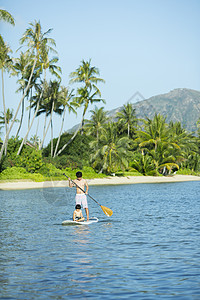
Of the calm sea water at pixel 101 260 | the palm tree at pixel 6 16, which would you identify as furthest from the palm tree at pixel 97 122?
the calm sea water at pixel 101 260

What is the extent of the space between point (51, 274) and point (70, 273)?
42 cm

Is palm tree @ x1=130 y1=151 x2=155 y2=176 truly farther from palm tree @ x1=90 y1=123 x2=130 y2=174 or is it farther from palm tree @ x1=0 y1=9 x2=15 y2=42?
palm tree @ x1=0 y1=9 x2=15 y2=42

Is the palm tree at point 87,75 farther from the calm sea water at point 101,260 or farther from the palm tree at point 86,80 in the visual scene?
the calm sea water at point 101,260

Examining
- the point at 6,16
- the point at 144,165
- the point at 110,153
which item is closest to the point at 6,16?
the point at 6,16

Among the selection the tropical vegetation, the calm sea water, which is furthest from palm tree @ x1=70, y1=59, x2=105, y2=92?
the calm sea water

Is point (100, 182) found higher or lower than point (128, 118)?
lower

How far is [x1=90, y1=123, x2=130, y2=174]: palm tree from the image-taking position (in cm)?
5472

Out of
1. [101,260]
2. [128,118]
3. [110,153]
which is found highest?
[128,118]

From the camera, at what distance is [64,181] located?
4950 cm

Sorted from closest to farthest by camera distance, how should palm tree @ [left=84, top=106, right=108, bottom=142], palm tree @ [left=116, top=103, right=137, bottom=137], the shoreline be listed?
the shoreline < palm tree @ [left=84, top=106, right=108, bottom=142] < palm tree @ [left=116, top=103, right=137, bottom=137]

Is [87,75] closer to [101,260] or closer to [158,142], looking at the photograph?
[158,142]

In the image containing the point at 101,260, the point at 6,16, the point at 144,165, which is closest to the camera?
the point at 101,260

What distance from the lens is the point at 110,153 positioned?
179ft

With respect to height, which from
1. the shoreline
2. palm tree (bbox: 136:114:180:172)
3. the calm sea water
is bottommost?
the calm sea water
